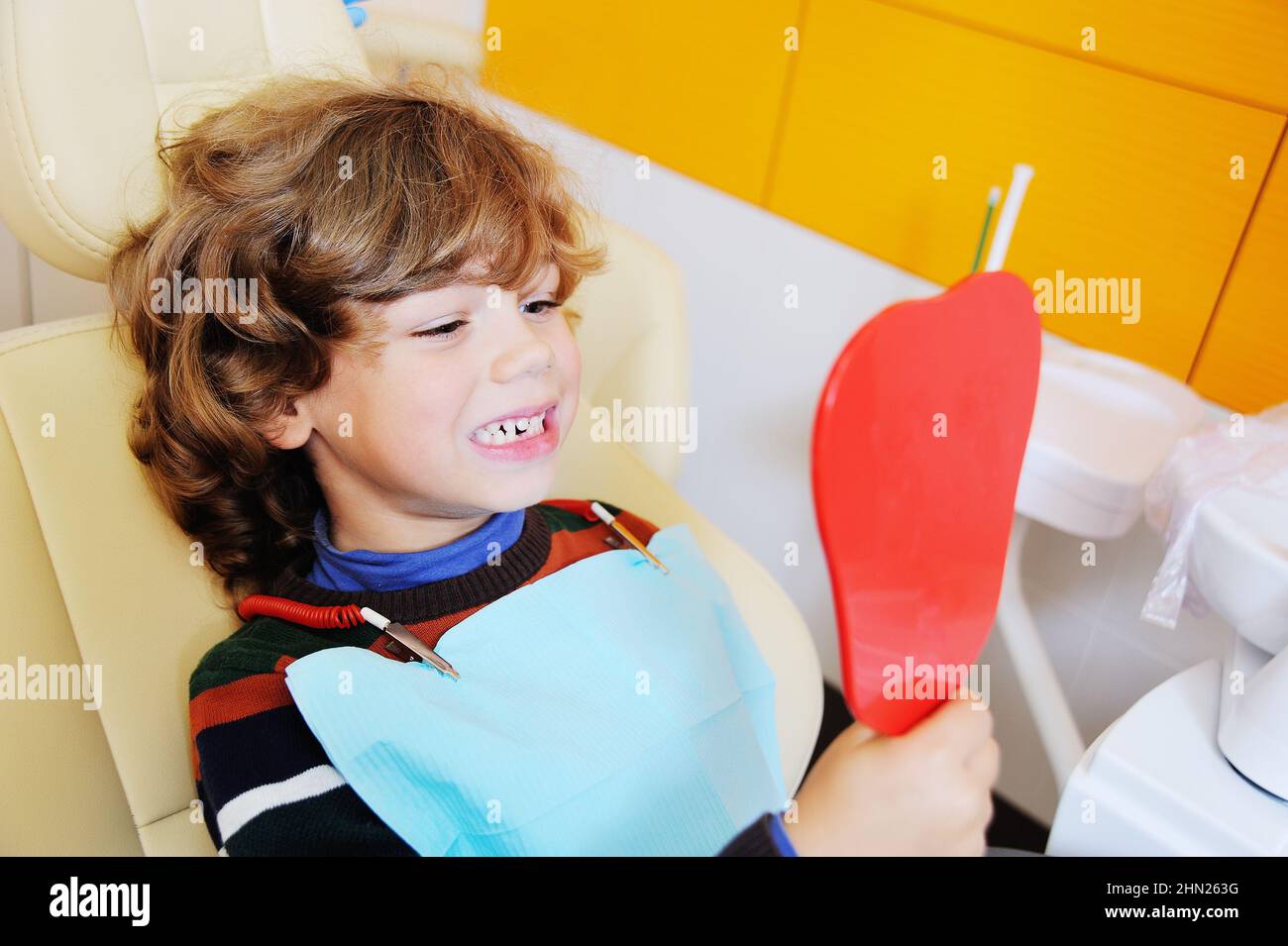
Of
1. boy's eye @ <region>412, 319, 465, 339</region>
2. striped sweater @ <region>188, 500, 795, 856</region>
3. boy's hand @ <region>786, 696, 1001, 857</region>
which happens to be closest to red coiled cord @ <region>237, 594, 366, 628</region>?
striped sweater @ <region>188, 500, 795, 856</region>

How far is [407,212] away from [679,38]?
1.13 metres

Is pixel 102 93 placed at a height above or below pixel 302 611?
above

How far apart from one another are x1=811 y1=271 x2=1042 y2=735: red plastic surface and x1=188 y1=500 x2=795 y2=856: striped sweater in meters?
0.12

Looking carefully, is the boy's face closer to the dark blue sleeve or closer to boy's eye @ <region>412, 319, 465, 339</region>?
boy's eye @ <region>412, 319, 465, 339</region>

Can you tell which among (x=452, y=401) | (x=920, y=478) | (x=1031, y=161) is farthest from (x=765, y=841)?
(x=1031, y=161)

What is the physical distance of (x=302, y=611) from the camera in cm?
91

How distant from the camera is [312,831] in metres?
0.75

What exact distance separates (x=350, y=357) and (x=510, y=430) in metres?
0.15

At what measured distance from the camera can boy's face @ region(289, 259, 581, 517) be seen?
0.89m

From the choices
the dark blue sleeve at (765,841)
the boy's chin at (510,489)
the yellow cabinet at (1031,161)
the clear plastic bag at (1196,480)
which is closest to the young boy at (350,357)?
the boy's chin at (510,489)

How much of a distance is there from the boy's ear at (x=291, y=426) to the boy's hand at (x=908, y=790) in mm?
560

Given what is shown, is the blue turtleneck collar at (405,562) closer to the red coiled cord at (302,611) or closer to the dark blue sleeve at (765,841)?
the red coiled cord at (302,611)

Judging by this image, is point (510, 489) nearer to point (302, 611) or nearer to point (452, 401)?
point (452, 401)
